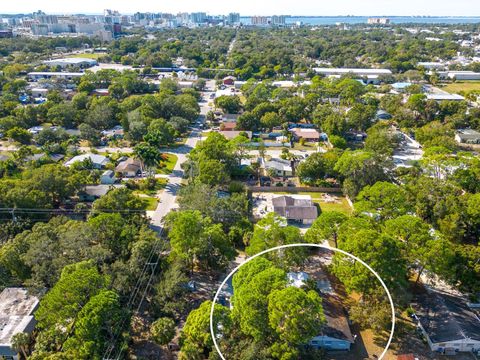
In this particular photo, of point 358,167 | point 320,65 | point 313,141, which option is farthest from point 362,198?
point 320,65

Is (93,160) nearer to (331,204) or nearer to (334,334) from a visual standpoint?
(331,204)

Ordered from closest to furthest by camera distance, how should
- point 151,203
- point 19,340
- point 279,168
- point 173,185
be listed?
point 19,340 → point 151,203 → point 173,185 → point 279,168

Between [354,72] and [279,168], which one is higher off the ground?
[354,72]

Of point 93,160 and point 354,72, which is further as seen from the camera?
point 354,72

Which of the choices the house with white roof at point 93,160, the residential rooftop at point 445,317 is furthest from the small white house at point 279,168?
the residential rooftop at point 445,317

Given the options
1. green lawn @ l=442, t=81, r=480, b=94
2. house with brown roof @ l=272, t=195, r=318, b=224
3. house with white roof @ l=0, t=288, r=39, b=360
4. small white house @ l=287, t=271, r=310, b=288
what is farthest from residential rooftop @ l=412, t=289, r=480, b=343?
green lawn @ l=442, t=81, r=480, b=94

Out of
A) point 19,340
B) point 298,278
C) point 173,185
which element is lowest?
point 173,185

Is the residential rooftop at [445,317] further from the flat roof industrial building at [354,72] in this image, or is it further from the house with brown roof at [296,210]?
the flat roof industrial building at [354,72]

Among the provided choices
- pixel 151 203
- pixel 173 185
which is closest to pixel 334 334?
pixel 151 203
